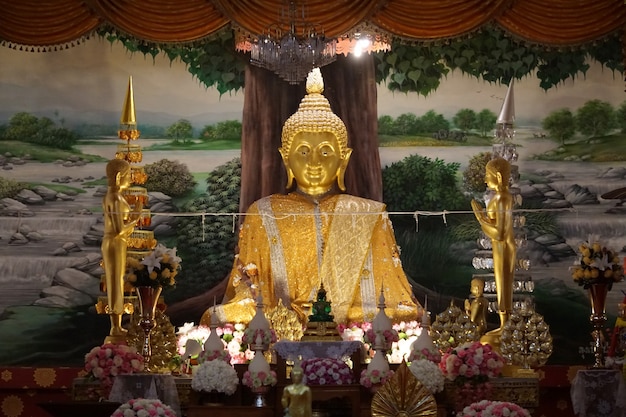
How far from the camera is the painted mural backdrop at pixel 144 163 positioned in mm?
12523

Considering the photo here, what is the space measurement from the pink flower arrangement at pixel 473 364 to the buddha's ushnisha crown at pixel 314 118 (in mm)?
2802

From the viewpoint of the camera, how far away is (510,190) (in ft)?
39.8

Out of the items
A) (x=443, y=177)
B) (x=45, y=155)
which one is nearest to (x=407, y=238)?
(x=443, y=177)

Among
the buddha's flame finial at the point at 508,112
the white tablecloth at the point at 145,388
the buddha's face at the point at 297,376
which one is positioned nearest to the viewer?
the buddha's face at the point at 297,376

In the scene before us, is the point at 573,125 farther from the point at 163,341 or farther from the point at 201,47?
the point at 163,341

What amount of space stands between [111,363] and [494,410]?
2.86 m

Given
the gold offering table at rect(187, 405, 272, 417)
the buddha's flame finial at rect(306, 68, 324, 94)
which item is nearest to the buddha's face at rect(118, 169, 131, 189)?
the buddha's flame finial at rect(306, 68, 324, 94)

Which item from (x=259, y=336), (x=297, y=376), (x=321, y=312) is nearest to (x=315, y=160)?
(x=321, y=312)

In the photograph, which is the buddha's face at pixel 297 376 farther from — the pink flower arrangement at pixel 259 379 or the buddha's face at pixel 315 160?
the buddha's face at pixel 315 160

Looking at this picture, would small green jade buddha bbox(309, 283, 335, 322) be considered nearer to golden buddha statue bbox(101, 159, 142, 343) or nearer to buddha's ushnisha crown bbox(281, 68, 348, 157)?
golden buddha statue bbox(101, 159, 142, 343)

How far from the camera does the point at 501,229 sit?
11.4 metres

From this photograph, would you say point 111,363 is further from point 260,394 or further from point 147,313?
point 260,394

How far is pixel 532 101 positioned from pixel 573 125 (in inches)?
16.8

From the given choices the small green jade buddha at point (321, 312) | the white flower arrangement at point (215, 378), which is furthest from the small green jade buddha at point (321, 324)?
the white flower arrangement at point (215, 378)
